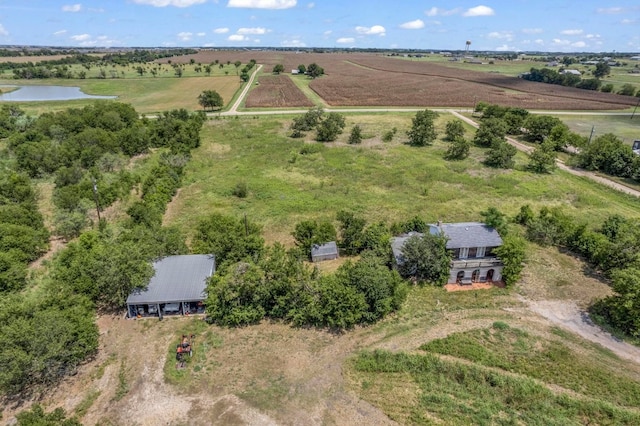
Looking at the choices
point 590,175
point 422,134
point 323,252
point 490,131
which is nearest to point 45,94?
point 422,134

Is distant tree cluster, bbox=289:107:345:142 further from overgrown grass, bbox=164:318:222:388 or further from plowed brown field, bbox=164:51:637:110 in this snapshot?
overgrown grass, bbox=164:318:222:388

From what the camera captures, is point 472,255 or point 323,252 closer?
point 472,255

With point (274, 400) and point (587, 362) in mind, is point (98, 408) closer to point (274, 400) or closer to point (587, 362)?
point (274, 400)

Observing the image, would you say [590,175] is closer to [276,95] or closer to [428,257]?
[428,257]

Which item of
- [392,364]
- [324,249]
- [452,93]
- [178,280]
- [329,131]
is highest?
[452,93]

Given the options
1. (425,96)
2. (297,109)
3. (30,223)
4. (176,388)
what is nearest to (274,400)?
(176,388)

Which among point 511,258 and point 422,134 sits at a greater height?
point 422,134
